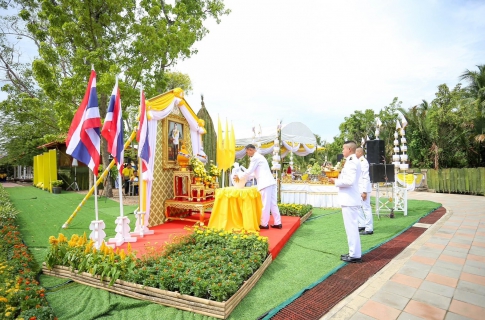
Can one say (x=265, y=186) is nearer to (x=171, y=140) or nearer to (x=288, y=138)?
(x=171, y=140)

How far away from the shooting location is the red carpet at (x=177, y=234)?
16.2 ft

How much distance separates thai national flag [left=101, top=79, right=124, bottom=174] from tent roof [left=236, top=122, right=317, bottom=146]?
858 centimetres

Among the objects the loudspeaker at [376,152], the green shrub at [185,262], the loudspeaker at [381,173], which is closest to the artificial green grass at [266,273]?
the green shrub at [185,262]

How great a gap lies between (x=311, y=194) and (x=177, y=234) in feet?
20.7

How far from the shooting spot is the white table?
33.8 ft

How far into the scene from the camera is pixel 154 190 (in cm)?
692

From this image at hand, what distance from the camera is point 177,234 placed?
5.81 m

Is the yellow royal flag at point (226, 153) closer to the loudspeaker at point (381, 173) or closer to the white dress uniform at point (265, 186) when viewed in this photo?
the white dress uniform at point (265, 186)

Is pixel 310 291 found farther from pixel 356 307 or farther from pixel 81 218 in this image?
pixel 81 218

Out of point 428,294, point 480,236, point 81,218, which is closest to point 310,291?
point 428,294

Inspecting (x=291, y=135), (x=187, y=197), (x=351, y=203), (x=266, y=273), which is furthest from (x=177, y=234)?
(x=291, y=135)

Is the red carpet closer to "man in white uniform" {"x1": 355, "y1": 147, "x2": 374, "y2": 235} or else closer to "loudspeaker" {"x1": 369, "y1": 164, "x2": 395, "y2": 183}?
"man in white uniform" {"x1": 355, "y1": 147, "x2": 374, "y2": 235}

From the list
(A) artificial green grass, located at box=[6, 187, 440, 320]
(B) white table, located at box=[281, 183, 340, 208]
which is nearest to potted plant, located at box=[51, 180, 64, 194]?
(A) artificial green grass, located at box=[6, 187, 440, 320]

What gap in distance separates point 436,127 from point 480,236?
1483 cm
